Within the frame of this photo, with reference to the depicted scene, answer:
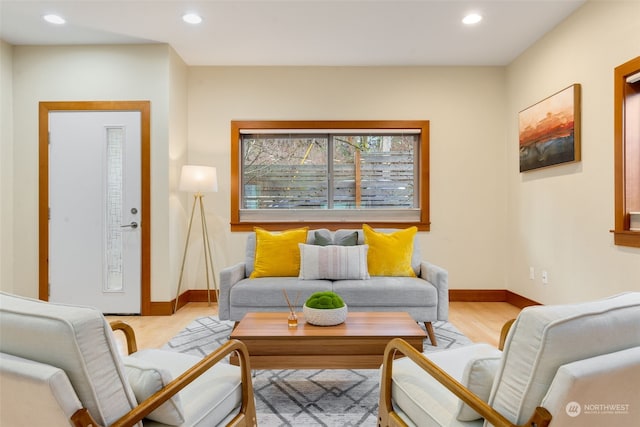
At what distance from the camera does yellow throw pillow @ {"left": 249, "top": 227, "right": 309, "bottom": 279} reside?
3.37 meters

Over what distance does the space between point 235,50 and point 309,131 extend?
1.19m

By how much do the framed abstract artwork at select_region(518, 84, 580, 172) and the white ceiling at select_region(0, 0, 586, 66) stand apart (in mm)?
697

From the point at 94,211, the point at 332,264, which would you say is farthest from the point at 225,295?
the point at 94,211

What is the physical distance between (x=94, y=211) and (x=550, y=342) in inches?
163

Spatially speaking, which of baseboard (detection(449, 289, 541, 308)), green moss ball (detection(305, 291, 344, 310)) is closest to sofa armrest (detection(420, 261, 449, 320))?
green moss ball (detection(305, 291, 344, 310))

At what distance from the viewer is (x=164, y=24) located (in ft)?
11.2

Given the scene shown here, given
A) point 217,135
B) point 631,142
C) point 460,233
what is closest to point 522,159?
point 460,233

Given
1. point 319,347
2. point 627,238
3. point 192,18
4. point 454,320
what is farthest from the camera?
point 454,320

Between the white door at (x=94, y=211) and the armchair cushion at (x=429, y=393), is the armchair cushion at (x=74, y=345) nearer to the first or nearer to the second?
the armchair cushion at (x=429, y=393)

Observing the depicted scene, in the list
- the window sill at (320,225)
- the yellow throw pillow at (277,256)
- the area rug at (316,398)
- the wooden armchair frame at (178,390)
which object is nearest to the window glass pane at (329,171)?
the window sill at (320,225)

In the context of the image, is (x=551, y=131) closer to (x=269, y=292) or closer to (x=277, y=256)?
(x=277, y=256)

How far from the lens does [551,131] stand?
349 cm

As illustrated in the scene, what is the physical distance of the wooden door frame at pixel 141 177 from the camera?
386 cm

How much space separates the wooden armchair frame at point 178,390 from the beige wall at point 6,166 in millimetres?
3150
